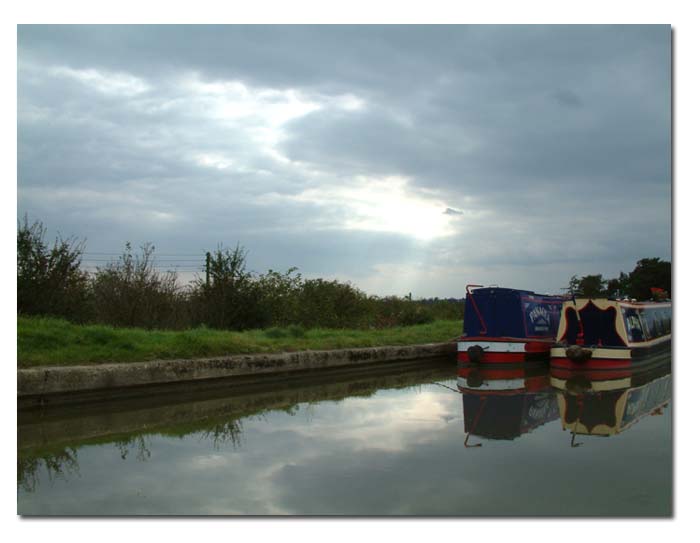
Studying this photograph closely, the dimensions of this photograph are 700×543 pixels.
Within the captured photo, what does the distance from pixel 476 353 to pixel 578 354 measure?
212 cm

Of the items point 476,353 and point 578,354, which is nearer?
point 578,354

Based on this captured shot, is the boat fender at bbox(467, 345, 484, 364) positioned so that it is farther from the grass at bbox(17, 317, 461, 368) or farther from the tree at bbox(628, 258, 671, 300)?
the tree at bbox(628, 258, 671, 300)

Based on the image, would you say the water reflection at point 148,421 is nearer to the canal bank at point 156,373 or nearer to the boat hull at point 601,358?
the canal bank at point 156,373

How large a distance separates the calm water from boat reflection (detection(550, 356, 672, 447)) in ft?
0.13

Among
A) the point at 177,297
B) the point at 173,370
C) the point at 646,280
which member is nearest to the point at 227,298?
the point at 177,297

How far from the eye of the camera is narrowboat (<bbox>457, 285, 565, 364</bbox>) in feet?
45.4

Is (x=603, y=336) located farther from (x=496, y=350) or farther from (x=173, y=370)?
(x=173, y=370)

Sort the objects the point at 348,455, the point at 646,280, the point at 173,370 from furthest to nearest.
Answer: the point at 646,280 < the point at 173,370 < the point at 348,455

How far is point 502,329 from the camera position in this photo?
14.6 meters

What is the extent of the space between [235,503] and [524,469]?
2268mm

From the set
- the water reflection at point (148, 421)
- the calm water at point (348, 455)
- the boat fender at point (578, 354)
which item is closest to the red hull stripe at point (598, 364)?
the boat fender at point (578, 354)

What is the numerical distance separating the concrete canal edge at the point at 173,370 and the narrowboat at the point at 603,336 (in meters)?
A: 3.65

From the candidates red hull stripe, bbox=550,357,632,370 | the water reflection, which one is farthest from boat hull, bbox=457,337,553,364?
the water reflection

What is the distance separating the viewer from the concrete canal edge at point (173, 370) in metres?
7.15
